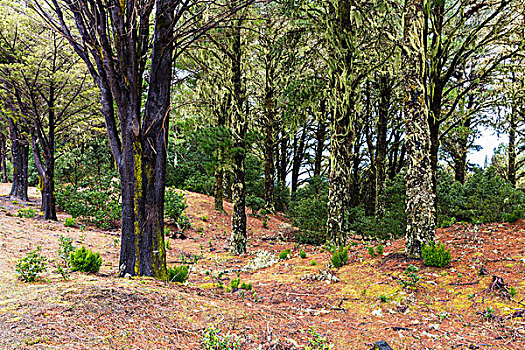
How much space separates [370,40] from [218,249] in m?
7.35

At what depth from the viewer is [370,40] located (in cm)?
834

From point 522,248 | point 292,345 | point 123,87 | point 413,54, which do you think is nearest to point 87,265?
point 123,87

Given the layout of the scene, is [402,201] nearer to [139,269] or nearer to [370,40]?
[370,40]

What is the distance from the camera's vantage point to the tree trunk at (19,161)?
12.2 meters

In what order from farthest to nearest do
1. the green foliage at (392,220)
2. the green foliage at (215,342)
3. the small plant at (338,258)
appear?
1. the green foliage at (392,220)
2. the small plant at (338,258)
3. the green foliage at (215,342)

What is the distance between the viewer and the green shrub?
13.1 ft

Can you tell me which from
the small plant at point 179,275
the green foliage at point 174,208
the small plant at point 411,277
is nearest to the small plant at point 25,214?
the green foliage at point 174,208

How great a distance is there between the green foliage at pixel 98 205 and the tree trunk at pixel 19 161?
2.70 meters

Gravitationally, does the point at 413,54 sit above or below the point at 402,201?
above

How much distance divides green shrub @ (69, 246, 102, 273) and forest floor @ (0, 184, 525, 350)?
16 cm

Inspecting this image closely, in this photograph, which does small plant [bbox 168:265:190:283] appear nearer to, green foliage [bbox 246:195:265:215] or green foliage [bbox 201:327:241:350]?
green foliage [bbox 201:327:241:350]

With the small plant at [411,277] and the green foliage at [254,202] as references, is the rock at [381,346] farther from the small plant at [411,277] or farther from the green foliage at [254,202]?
the green foliage at [254,202]

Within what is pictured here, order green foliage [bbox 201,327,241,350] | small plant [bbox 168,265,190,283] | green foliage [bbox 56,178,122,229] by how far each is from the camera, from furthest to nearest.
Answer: green foliage [bbox 56,178,122,229] < small plant [bbox 168,265,190,283] < green foliage [bbox 201,327,241,350]

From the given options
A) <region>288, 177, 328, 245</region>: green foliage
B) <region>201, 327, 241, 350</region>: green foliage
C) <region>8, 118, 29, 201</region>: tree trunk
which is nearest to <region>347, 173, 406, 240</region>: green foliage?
<region>288, 177, 328, 245</region>: green foliage
